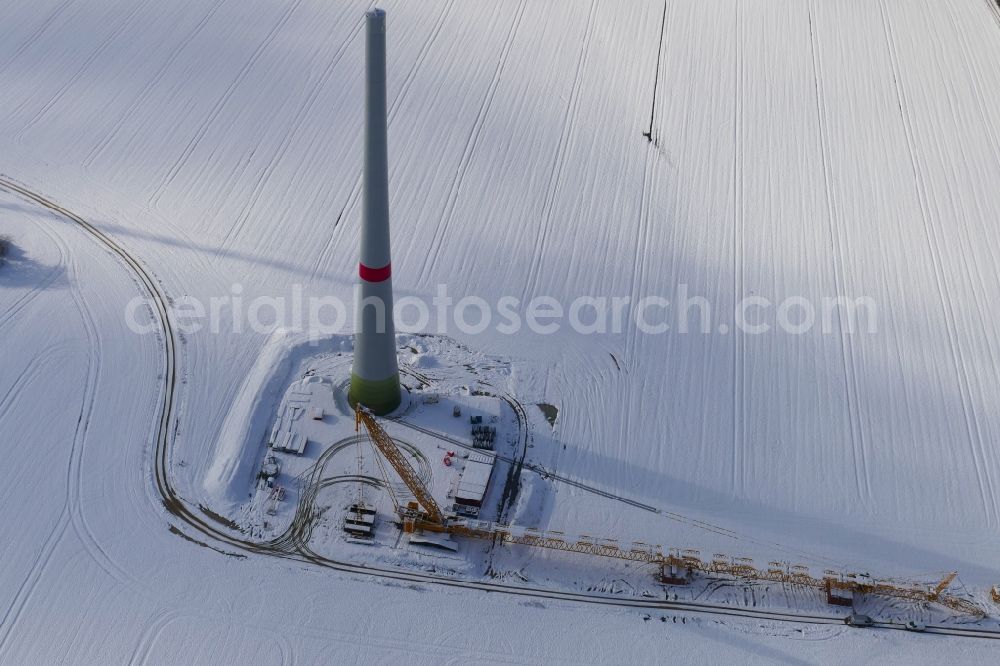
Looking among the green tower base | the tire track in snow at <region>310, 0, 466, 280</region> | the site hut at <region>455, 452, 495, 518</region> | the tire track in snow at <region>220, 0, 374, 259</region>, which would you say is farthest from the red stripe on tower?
the tire track in snow at <region>220, 0, 374, 259</region>

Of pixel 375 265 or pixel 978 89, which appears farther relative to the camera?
pixel 978 89

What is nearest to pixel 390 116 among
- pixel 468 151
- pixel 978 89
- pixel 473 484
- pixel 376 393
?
pixel 468 151

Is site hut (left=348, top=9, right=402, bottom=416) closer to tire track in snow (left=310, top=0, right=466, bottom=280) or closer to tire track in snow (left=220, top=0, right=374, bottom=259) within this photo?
tire track in snow (left=310, top=0, right=466, bottom=280)

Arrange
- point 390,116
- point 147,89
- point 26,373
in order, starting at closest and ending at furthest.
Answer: point 26,373 < point 390,116 < point 147,89

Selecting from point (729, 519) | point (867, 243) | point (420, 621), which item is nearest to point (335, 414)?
point (420, 621)

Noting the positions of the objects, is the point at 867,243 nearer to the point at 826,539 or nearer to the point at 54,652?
the point at 826,539

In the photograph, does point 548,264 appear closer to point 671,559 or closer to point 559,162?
point 559,162
